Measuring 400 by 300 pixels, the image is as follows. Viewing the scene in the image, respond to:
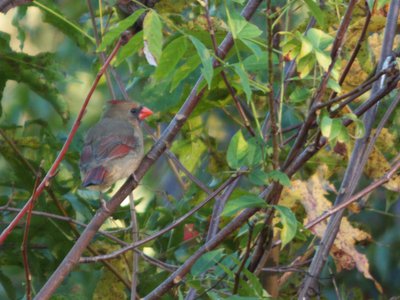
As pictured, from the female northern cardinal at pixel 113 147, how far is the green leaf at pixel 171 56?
141 centimetres

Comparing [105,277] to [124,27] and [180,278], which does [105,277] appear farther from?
[124,27]

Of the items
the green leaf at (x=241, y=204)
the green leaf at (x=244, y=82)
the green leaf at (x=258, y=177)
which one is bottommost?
the green leaf at (x=241, y=204)

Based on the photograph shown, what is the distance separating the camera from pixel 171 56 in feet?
7.22

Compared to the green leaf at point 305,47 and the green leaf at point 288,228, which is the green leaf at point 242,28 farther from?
the green leaf at point 288,228

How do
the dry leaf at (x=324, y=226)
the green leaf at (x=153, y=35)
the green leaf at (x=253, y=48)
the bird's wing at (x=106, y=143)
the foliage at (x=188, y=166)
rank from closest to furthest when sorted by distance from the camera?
the green leaf at (x=153, y=35) → the green leaf at (x=253, y=48) → the foliage at (x=188, y=166) → the dry leaf at (x=324, y=226) → the bird's wing at (x=106, y=143)

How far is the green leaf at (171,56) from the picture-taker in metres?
2.18

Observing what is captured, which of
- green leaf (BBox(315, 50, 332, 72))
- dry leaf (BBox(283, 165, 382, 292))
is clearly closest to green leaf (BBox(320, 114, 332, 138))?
green leaf (BBox(315, 50, 332, 72))

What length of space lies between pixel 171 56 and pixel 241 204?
371 millimetres

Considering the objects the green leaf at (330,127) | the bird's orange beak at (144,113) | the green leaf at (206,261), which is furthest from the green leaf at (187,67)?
the bird's orange beak at (144,113)

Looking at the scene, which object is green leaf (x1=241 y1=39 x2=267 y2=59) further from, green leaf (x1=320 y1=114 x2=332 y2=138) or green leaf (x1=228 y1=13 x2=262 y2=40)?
green leaf (x1=320 y1=114 x2=332 y2=138)

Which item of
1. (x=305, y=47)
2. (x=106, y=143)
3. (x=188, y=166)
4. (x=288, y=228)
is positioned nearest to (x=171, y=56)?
(x=305, y=47)

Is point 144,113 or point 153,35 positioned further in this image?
point 144,113

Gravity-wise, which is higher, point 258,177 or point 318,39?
point 318,39

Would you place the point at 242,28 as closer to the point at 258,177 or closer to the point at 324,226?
the point at 258,177
